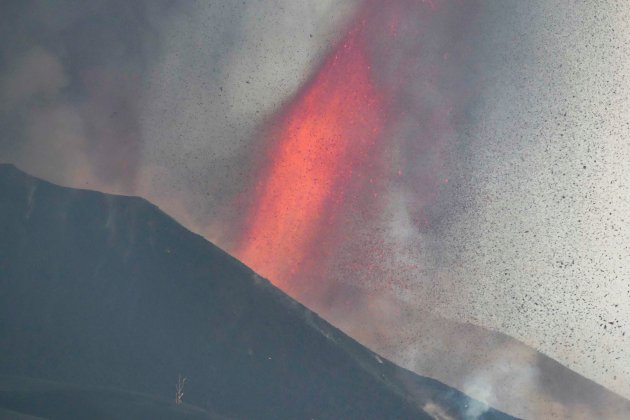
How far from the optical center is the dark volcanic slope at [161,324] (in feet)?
19.0

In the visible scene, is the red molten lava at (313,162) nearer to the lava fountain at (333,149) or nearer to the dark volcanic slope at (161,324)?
the lava fountain at (333,149)

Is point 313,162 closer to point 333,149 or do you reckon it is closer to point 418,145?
point 333,149

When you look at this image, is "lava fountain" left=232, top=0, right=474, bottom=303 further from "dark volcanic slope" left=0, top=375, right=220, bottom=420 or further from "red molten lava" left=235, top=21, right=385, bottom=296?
"dark volcanic slope" left=0, top=375, right=220, bottom=420

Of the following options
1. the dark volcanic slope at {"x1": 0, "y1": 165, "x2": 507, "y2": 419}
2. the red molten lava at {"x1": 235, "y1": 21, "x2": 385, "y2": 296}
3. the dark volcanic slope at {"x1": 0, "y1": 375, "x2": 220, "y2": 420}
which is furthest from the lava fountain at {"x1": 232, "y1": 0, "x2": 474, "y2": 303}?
the dark volcanic slope at {"x1": 0, "y1": 375, "x2": 220, "y2": 420}

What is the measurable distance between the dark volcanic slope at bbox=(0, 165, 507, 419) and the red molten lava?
0.30 meters

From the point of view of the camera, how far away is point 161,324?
19.5 ft

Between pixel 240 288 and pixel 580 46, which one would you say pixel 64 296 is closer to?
pixel 240 288

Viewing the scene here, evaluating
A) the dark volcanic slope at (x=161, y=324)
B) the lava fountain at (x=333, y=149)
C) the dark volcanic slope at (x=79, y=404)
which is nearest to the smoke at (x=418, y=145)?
the lava fountain at (x=333, y=149)

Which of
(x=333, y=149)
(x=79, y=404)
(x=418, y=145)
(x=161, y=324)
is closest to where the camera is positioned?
(x=79, y=404)

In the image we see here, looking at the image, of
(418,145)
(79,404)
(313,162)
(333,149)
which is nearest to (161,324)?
(79,404)

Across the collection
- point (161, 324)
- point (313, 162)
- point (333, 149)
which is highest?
point (333, 149)

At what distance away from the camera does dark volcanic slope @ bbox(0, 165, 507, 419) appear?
578cm

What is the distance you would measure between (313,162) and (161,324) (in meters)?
1.85

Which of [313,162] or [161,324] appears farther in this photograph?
[313,162]
